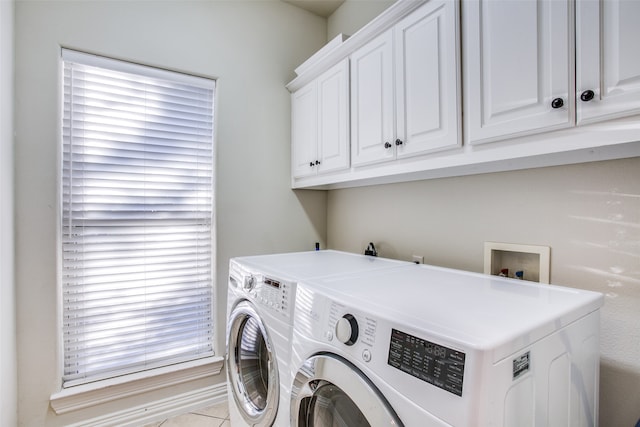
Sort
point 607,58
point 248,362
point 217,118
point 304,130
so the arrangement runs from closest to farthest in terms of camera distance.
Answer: point 607,58, point 248,362, point 217,118, point 304,130

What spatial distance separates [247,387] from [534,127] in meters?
1.60

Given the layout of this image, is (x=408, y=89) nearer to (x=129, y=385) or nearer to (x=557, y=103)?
(x=557, y=103)

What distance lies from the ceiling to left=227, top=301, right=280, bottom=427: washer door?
Answer: 2167mm

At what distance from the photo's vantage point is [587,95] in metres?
0.86

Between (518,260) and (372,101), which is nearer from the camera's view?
(518,260)

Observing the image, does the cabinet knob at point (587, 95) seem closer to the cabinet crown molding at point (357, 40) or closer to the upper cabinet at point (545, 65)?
the upper cabinet at point (545, 65)

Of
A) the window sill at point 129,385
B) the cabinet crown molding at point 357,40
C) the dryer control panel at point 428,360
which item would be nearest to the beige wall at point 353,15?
the cabinet crown molding at point 357,40

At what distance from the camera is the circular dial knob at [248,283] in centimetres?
138

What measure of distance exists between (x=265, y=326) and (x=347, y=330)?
21.3 inches

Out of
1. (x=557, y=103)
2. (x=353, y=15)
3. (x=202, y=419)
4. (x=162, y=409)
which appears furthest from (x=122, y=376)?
(x=353, y=15)

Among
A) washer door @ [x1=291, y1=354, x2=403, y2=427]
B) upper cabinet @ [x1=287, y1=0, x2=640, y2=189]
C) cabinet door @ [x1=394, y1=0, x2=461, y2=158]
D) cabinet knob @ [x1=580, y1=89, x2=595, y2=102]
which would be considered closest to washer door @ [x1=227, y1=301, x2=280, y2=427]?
washer door @ [x1=291, y1=354, x2=403, y2=427]

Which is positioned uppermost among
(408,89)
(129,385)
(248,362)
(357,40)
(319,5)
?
(319,5)

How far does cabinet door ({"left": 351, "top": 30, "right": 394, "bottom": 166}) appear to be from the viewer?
58.9 inches

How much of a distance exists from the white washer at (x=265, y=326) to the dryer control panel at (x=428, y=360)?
1.64ft
